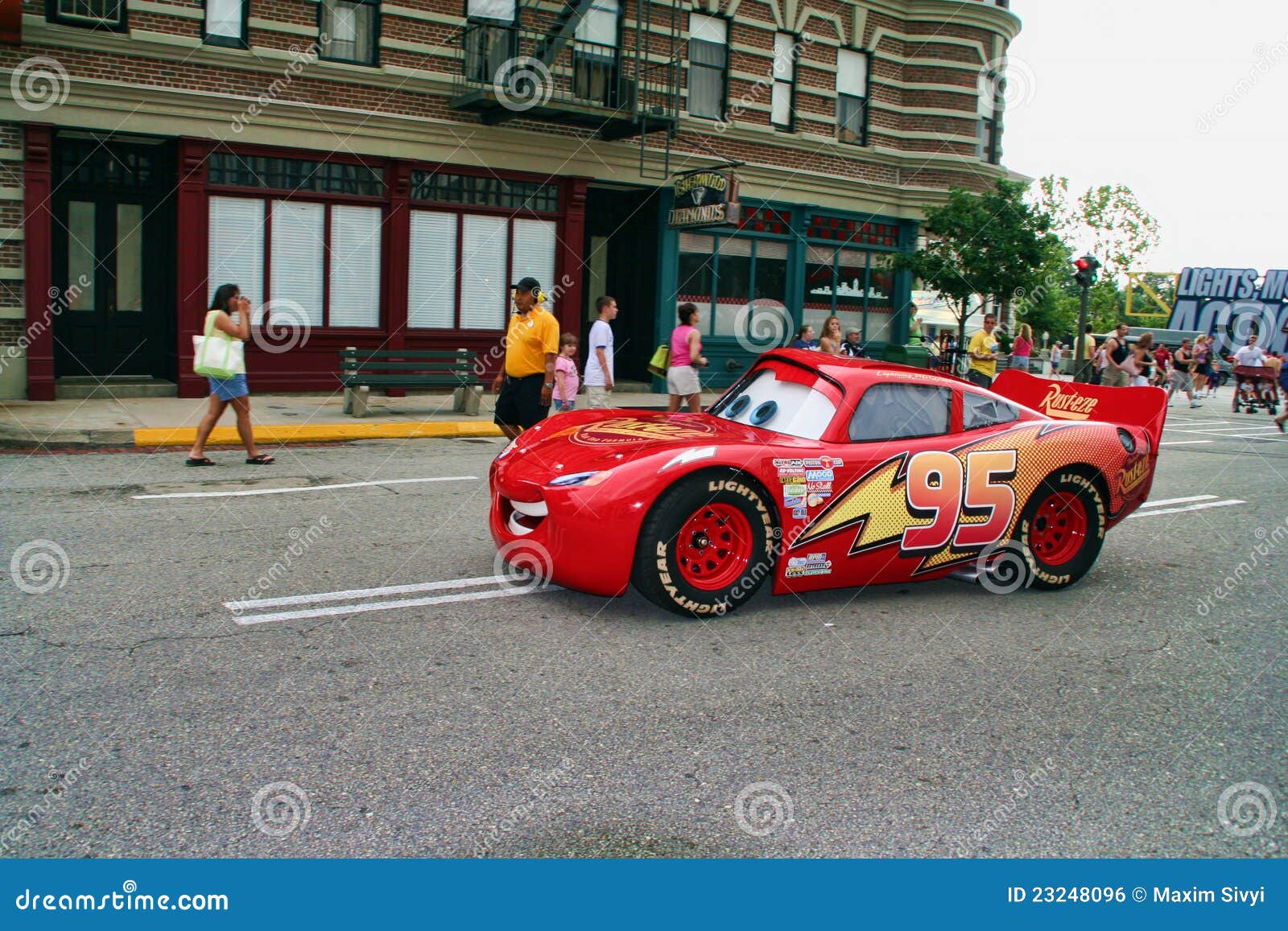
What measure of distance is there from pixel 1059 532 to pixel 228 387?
25.4 feet

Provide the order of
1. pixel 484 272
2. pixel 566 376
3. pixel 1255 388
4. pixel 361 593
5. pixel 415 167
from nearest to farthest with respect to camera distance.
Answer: pixel 361 593 < pixel 566 376 < pixel 415 167 < pixel 484 272 < pixel 1255 388

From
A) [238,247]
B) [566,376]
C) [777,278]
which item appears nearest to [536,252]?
[238,247]

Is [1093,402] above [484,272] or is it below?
below

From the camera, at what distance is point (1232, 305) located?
59.4 m

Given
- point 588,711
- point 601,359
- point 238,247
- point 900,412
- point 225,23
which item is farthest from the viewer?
point 238,247

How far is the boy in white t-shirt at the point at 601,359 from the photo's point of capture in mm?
12828

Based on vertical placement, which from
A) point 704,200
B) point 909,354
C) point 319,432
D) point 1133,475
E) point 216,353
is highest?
point 704,200

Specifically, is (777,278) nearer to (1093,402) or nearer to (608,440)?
(1093,402)

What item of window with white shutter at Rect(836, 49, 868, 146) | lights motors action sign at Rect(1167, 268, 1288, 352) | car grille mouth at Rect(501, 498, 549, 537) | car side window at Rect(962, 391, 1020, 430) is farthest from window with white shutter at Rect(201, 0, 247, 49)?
lights motors action sign at Rect(1167, 268, 1288, 352)

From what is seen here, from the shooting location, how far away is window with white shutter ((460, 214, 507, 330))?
1858 cm

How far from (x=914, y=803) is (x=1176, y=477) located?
34.9ft

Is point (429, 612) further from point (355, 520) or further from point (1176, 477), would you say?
point (1176, 477)

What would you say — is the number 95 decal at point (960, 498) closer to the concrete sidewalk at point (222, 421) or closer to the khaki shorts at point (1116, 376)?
the concrete sidewalk at point (222, 421)

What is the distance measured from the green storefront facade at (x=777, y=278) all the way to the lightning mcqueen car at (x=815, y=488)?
13.7m
